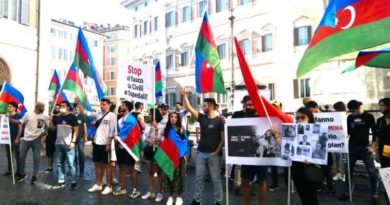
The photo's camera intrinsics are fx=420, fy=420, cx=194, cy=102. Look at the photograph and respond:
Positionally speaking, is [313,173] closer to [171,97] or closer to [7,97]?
[7,97]

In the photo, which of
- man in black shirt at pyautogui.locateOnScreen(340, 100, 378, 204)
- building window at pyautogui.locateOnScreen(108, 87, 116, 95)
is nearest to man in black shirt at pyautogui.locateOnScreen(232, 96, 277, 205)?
man in black shirt at pyautogui.locateOnScreen(340, 100, 378, 204)

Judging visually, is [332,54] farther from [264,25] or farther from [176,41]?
[176,41]

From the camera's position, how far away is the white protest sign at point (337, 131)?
25.2 feet

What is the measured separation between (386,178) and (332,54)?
60.1 inches

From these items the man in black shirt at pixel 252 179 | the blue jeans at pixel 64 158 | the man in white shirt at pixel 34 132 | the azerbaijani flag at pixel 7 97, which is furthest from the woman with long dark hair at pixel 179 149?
the azerbaijani flag at pixel 7 97

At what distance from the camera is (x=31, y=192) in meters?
8.51

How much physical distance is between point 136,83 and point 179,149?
1.76 m

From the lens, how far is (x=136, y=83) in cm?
829

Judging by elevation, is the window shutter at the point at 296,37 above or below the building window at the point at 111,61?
below

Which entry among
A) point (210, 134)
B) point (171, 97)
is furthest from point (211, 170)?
point (171, 97)

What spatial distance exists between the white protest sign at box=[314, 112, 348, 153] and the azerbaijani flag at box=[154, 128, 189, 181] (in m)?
2.68

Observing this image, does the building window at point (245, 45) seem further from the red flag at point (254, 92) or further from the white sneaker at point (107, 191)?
the red flag at point (254, 92)

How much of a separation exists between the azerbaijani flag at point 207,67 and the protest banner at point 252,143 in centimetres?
178

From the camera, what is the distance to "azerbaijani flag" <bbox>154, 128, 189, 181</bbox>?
729cm
